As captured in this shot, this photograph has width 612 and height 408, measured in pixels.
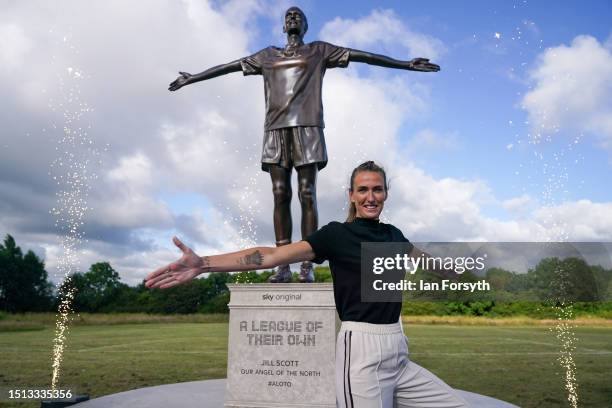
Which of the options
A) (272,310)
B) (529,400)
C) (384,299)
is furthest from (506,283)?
(529,400)

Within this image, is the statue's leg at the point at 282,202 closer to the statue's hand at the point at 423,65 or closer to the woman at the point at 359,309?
the statue's hand at the point at 423,65

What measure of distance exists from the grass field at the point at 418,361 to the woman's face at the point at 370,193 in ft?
29.7

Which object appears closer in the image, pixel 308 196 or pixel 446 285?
pixel 446 285

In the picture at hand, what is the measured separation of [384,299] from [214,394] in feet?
20.5

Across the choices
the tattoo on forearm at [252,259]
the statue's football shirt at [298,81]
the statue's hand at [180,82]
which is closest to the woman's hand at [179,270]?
the tattoo on forearm at [252,259]

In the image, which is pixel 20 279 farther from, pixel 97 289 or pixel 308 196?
pixel 308 196

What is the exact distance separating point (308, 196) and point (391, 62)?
2.24m

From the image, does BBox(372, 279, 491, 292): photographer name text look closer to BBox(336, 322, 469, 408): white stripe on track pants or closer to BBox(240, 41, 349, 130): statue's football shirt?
BBox(336, 322, 469, 408): white stripe on track pants

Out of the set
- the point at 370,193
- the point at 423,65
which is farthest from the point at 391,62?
the point at 370,193

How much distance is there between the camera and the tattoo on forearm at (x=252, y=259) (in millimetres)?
2902

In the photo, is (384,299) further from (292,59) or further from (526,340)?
(526,340)

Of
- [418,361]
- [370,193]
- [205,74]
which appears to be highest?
[205,74]

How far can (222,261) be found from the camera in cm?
288

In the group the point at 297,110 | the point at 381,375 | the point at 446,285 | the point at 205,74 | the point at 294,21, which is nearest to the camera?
the point at 381,375
